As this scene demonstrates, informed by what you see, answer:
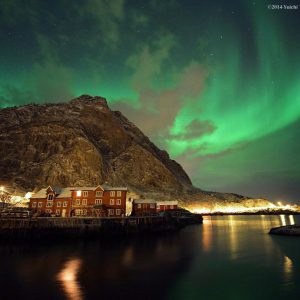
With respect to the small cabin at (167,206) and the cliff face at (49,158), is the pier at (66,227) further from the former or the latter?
the cliff face at (49,158)

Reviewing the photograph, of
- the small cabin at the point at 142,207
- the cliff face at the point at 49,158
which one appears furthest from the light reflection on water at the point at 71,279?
the cliff face at the point at 49,158

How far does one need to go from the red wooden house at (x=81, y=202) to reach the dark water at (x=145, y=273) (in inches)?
1239

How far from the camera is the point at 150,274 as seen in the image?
3309 cm

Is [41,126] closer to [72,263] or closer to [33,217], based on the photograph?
[33,217]

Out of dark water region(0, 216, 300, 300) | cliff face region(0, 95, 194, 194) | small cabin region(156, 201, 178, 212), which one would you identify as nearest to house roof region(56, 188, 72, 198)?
dark water region(0, 216, 300, 300)

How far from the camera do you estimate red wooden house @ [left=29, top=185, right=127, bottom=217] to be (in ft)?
279

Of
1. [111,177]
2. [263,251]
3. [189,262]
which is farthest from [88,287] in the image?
[111,177]

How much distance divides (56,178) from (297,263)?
134046mm

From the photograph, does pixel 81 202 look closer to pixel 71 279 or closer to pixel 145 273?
pixel 145 273

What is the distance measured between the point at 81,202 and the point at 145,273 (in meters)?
56.5

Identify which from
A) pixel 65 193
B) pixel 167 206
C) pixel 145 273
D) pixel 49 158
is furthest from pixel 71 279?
pixel 49 158

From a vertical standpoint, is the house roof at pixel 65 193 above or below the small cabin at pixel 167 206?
above

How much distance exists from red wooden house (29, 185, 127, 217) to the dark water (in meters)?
31.5

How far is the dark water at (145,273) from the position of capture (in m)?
26.5
